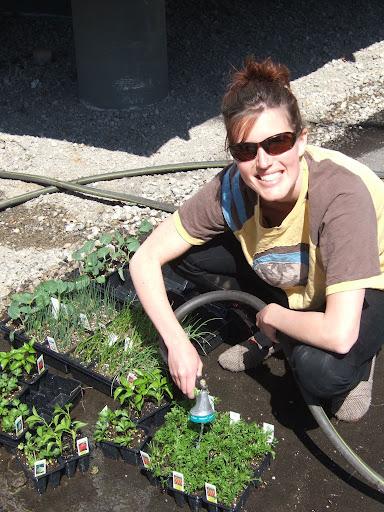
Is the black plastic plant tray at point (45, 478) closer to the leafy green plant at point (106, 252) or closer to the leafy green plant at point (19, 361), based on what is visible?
the leafy green plant at point (19, 361)

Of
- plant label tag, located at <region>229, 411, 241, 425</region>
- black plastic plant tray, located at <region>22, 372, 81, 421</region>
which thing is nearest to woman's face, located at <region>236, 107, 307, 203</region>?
plant label tag, located at <region>229, 411, 241, 425</region>

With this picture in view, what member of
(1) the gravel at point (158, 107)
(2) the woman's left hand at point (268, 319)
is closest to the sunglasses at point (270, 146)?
(2) the woman's left hand at point (268, 319)

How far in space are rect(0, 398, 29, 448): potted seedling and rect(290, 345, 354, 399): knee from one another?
1.13 metres

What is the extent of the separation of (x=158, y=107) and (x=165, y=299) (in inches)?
136

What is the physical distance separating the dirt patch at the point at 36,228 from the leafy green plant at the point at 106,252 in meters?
0.30

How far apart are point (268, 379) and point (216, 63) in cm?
409

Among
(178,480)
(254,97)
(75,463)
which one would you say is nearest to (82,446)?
(75,463)

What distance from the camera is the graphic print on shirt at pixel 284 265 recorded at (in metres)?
2.71

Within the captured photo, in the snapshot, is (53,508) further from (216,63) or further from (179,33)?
(179,33)

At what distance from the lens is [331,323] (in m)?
2.42

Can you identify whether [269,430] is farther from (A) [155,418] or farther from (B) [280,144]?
(B) [280,144]

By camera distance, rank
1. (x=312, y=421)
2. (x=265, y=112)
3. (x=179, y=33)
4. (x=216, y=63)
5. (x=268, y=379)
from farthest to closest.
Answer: (x=179, y=33), (x=216, y=63), (x=268, y=379), (x=312, y=421), (x=265, y=112)

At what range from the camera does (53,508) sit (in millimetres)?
2725

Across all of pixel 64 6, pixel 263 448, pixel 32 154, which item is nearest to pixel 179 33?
pixel 64 6
